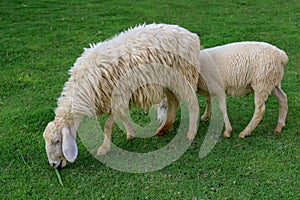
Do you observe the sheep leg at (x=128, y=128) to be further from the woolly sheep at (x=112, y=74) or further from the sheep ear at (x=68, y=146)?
the sheep ear at (x=68, y=146)

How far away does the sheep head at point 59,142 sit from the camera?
13.0ft

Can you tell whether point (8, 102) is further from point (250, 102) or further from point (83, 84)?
point (250, 102)

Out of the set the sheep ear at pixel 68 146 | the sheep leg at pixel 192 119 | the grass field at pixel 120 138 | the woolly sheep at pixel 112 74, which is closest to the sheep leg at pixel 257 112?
the grass field at pixel 120 138

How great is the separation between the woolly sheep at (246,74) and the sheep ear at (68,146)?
1664 millimetres

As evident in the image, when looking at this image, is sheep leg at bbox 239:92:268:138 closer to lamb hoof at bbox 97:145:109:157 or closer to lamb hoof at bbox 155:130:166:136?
lamb hoof at bbox 155:130:166:136

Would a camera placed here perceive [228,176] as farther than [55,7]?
No

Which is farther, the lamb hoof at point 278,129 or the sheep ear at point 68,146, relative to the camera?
the lamb hoof at point 278,129

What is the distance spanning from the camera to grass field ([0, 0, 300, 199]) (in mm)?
3824

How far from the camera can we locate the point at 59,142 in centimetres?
400

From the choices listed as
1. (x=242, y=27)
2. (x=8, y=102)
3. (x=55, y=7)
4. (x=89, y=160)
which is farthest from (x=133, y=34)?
(x=55, y=7)

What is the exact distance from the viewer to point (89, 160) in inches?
172

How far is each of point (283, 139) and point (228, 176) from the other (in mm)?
1019

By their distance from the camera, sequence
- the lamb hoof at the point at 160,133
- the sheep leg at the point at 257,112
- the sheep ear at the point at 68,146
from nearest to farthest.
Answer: the sheep ear at the point at 68,146 → the sheep leg at the point at 257,112 → the lamb hoof at the point at 160,133

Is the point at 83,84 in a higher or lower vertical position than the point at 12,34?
higher
